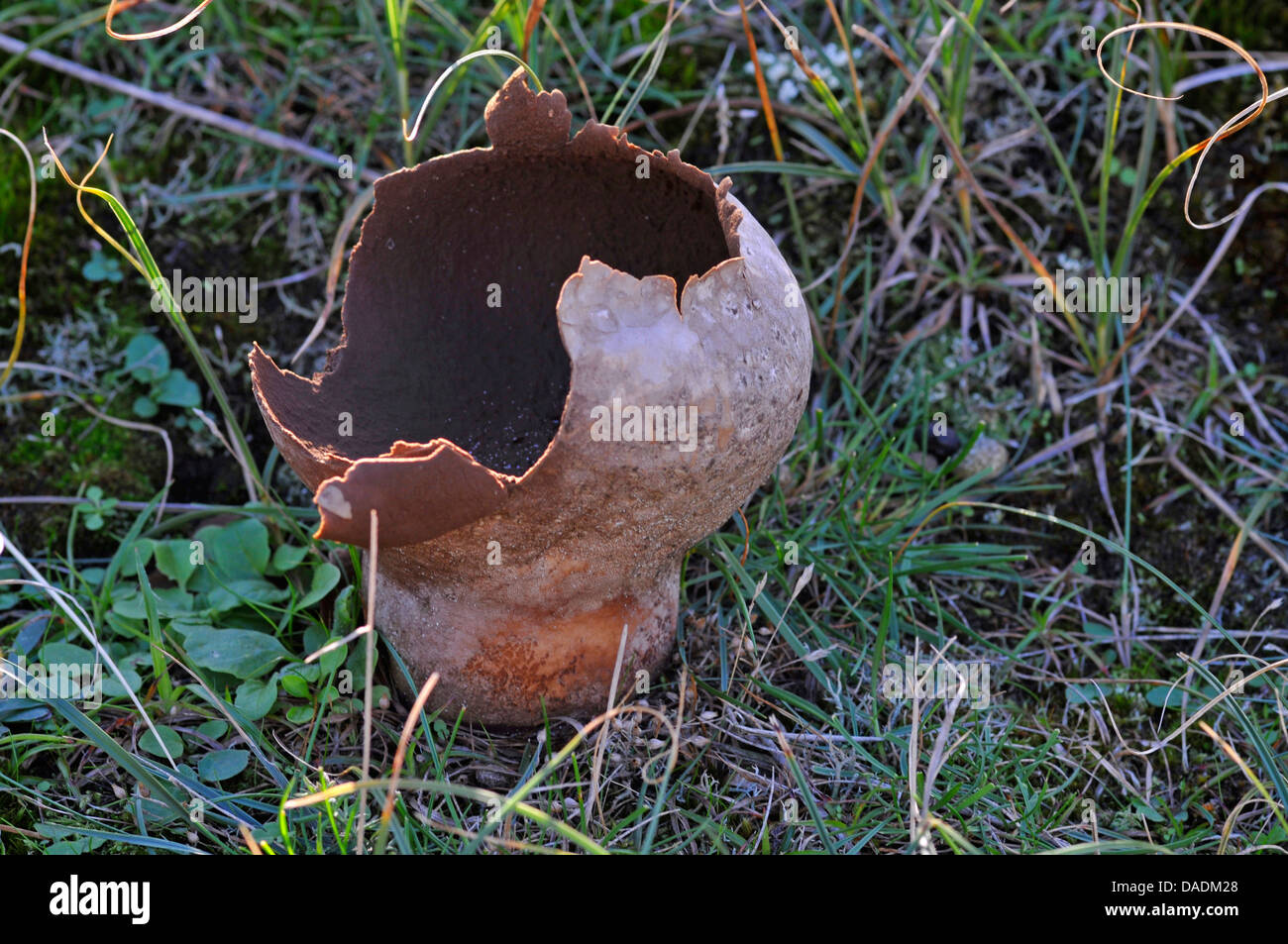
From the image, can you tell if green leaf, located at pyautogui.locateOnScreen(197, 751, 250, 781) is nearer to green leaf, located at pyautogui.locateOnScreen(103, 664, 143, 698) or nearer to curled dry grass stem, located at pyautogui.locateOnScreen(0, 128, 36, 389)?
green leaf, located at pyautogui.locateOnScreen(103, 664, 143, 698)

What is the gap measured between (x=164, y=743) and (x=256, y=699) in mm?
Answer: 156

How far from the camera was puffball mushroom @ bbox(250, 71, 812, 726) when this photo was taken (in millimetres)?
1534

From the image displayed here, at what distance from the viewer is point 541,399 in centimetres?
227

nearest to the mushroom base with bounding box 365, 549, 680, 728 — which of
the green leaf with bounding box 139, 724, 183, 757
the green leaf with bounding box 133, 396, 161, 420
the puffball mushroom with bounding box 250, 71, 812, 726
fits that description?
the puffball mushroom with bounding box 250, 71, 812, 726

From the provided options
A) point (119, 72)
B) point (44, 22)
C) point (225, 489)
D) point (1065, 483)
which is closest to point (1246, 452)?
point (1065, 483)

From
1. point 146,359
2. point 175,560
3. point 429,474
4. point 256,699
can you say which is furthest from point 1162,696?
point 146,359

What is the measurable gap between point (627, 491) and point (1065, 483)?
1.30 meters

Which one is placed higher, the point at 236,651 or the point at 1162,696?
the point at 236,651

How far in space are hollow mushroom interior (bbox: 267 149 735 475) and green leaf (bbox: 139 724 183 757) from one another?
55 cm

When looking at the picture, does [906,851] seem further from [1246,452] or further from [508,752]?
[1246,452]

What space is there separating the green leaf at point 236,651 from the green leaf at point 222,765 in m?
0.15

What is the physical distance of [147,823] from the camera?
5.94ft

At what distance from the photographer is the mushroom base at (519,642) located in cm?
187

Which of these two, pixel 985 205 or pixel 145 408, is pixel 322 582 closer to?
pixel 145 408
